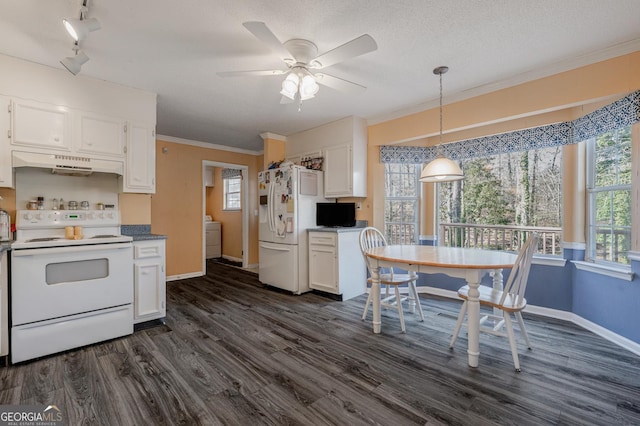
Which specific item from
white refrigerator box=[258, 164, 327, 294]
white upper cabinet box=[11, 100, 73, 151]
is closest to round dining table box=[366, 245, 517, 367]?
white refrigerator box=[258, 164, 327, 294]

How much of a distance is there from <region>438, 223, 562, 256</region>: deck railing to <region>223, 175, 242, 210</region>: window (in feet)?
15.2

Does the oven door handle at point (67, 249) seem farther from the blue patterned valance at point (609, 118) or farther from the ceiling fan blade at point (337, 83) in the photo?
the blue patterned valance at point (609, 118)

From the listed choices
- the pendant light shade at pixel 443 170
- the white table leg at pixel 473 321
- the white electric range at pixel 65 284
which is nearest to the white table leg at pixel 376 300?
the white table leg at pixel 473 321

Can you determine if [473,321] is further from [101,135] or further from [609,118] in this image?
[101,135]

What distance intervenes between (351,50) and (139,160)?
2.48 m

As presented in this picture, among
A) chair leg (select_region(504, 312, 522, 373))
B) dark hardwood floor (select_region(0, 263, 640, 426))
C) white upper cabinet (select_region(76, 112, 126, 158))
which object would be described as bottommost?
dark hardwood floor (select_region(0, 263, 640, 426))

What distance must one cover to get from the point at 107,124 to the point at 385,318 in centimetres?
348

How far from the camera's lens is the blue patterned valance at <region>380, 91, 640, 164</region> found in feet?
8.42

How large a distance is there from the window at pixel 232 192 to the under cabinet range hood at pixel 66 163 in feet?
13.1

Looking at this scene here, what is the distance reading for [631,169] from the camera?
101 inches

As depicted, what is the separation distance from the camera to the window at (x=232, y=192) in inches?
277

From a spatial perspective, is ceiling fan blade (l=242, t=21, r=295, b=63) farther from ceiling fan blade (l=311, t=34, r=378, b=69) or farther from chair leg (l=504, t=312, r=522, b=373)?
chair leg (l=504, t=312, r=522, b=373)

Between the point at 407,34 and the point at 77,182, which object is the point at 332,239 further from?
the point at 77,182

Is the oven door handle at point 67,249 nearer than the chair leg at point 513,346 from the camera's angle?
No
